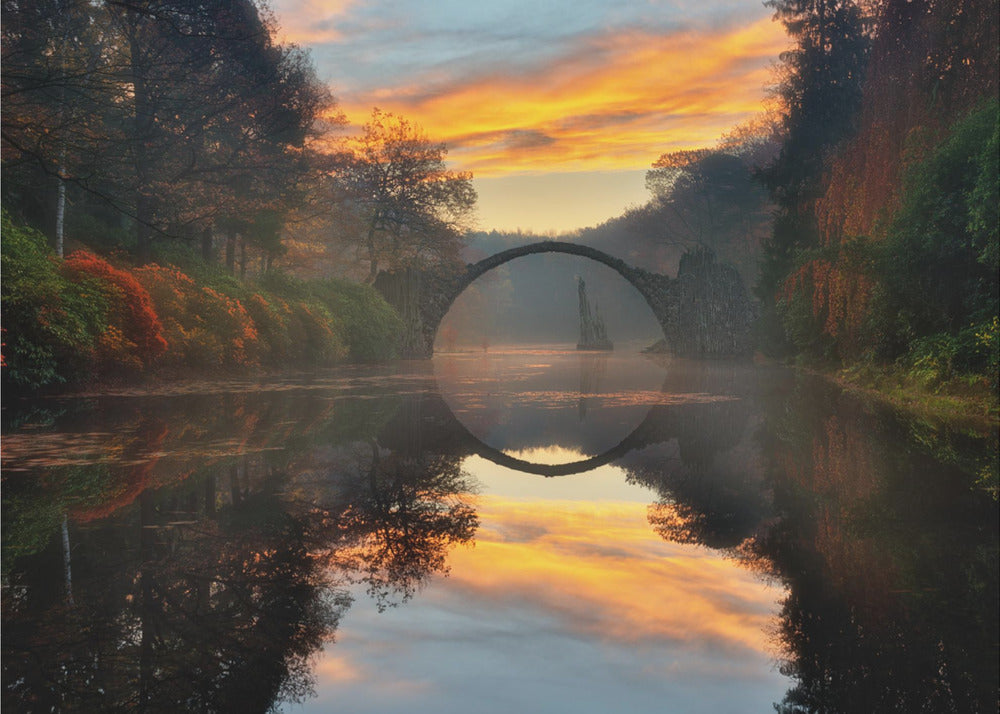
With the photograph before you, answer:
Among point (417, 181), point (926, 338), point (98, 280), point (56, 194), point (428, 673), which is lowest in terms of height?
point (428, 673)

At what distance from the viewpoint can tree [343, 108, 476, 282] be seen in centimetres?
4741

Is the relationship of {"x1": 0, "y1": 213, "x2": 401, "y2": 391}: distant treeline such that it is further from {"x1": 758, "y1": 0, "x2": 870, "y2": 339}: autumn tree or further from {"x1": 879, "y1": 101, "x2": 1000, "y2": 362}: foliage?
{"x1": 758, "y1": 0, "x2": 870, "y2": 339}: autumn tree

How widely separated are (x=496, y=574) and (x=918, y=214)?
14553 mm

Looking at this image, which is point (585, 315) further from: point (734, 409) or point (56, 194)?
point (734, 409)

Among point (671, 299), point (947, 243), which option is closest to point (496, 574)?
point (947, 243)

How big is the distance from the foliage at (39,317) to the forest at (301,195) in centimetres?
5

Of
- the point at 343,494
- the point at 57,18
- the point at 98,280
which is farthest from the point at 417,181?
the point at 343,494

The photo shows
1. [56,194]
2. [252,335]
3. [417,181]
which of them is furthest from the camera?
[417,181]

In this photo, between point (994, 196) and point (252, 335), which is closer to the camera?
point (994, 196)

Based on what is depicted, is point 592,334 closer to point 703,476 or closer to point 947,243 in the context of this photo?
point 947,243

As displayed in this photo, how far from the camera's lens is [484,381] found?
26562 millimetres

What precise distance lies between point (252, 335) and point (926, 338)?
17732 mm

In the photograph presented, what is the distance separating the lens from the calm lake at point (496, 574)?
3.65 m

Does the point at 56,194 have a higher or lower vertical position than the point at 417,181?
lower
